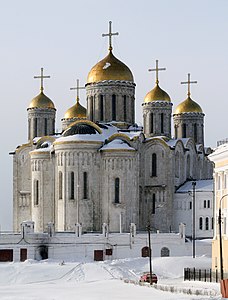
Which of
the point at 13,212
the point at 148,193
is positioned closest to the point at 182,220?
the point at 148,193

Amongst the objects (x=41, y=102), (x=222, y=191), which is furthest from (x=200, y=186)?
(x=222, y=191)

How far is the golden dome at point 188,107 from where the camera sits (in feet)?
317

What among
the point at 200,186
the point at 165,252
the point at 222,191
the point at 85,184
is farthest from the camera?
the point at 200,186

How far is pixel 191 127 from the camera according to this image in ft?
316

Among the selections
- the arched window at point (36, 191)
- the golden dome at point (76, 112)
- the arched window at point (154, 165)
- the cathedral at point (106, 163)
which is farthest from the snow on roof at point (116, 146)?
the golden dome at point (76, 112)

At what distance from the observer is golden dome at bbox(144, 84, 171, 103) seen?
90.9 meters

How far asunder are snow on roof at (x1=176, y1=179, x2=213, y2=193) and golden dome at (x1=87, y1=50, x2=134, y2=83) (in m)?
10.00

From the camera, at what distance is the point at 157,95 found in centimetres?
9112

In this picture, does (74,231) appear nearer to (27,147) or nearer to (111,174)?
(111,174)

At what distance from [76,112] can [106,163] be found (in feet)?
50.6

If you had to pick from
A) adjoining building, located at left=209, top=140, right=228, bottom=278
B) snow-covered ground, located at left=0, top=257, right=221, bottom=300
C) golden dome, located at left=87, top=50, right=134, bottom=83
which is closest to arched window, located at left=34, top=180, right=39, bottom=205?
golden dome, located at left=87, top=50, right=134, bottom=83

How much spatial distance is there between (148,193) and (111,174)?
5.02 metres

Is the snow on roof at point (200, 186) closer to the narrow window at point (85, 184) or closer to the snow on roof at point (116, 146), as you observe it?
the snow on roof at point (116, 146)

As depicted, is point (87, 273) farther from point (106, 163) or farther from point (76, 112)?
point (76, 112)
